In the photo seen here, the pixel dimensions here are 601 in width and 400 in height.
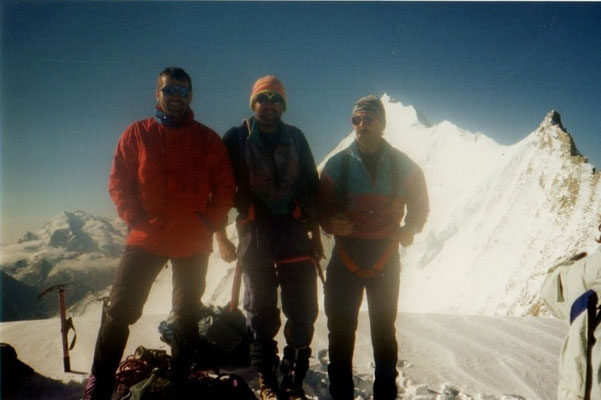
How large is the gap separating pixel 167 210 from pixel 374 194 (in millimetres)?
2219

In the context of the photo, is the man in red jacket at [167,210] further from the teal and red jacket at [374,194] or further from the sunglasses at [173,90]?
the teal and red jacket at [374,194]

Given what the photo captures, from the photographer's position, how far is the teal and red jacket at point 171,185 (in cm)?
374

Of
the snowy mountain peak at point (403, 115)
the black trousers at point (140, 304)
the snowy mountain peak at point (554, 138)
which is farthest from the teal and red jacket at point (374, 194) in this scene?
the snowy mountain peak at point (403, 115)

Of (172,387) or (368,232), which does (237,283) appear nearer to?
(172,387)

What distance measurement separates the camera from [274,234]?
3.98 meters

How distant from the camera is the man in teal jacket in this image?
384 centimetres

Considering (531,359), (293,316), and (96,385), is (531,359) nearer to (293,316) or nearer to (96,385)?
(293,316)

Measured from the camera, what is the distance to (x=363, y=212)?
4066 millimetres

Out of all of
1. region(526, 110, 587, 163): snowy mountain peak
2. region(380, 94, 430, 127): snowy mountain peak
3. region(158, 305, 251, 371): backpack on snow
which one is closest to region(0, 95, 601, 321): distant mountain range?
region(526, 110, 587, 163): snowy mountain peak

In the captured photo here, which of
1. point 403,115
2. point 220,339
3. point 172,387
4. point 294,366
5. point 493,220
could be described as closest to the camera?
point 172,387

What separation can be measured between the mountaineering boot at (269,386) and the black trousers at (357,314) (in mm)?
585

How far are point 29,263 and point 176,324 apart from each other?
232471 millimetres

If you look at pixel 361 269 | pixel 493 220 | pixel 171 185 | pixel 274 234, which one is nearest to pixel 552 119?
pixel 493 220

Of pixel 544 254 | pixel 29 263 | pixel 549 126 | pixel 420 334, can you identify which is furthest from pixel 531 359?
pixel 29 263
